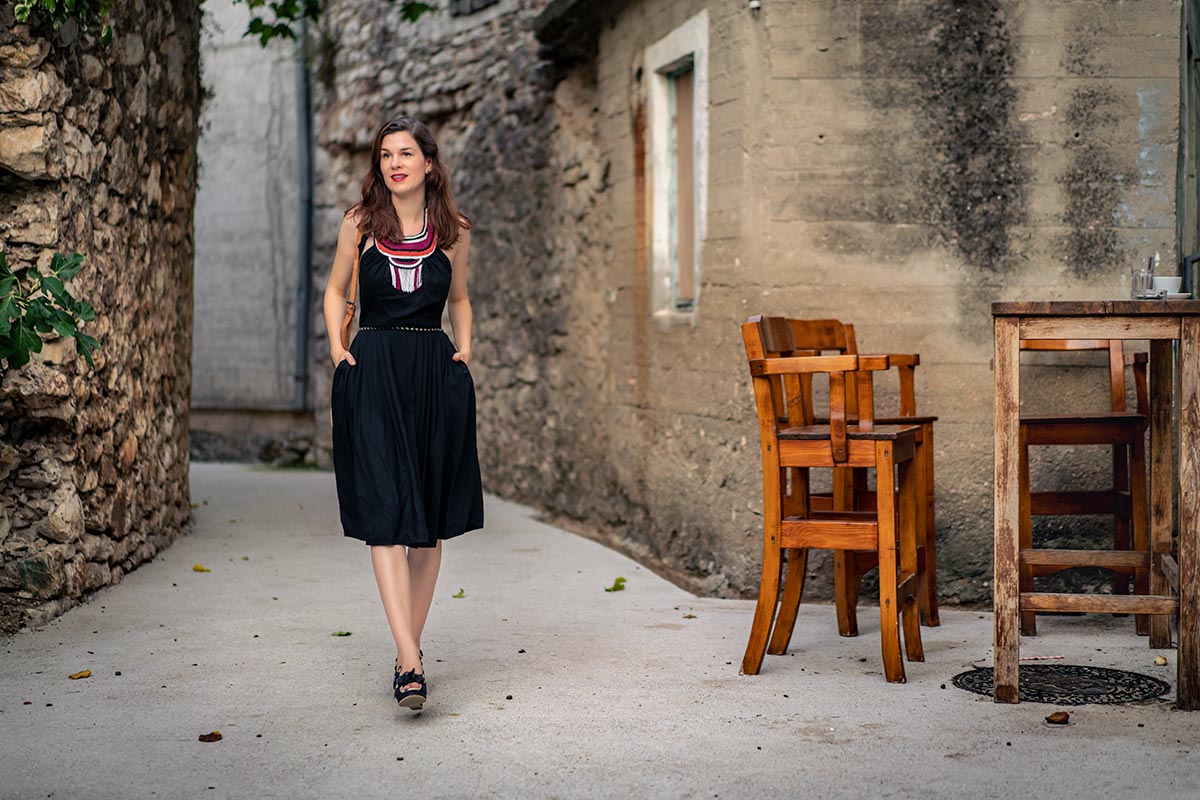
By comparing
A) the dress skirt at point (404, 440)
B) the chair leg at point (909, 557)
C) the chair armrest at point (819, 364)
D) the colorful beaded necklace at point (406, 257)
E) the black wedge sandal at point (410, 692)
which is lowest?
the black wedge sandal at point (410, 692)

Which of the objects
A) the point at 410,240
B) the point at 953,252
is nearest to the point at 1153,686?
the point at 953,252

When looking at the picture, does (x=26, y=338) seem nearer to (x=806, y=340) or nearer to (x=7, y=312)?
(x=7, y=312)

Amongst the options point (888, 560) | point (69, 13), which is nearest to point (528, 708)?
point (888, 560)

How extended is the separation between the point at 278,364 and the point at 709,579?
7.87m

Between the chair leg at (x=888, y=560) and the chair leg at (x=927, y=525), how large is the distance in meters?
0.64

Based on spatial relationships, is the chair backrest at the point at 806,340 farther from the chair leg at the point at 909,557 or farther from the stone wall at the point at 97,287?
the stone wall at the point at 97,287

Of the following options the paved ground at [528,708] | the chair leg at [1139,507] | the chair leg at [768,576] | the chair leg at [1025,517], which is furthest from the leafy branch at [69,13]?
the chair leg at [1139,507]

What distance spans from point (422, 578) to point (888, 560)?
1.41 metres

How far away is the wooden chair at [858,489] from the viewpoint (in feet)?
16.5

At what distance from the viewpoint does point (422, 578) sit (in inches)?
168

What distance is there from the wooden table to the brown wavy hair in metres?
1.63

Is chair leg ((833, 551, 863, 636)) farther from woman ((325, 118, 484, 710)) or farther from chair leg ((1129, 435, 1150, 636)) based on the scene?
woman ((325, 118, 484, 710))

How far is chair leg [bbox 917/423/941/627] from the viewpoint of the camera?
5.07 m

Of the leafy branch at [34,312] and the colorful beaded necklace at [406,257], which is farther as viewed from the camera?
the leafy branch at [34,312]
